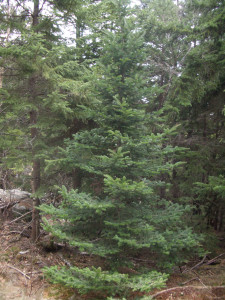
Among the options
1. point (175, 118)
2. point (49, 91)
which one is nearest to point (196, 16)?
point (175, 118)

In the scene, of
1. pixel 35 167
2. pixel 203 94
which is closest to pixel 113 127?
pixel 35 167

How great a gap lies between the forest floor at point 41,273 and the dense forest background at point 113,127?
21.2 inches

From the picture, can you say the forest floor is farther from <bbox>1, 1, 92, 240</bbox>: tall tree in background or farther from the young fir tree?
<bbox>1, 1, 92, 240</bbox>: tall tree in background

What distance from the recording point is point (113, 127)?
5984mm

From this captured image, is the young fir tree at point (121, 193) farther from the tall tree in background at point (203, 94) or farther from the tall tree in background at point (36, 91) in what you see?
the tall tree in background at point (203, 94)

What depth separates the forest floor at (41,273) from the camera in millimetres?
5383

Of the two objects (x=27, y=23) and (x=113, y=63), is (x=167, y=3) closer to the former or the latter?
(x=27, y=23)

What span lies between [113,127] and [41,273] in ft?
14.1

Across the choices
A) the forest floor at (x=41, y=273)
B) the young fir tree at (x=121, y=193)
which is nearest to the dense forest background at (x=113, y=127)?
the young fir tree at (x=121, y=193)

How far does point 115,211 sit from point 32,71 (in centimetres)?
494

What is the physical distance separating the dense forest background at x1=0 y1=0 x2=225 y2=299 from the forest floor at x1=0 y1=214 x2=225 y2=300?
538 millimetres

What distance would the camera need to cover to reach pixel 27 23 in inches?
344

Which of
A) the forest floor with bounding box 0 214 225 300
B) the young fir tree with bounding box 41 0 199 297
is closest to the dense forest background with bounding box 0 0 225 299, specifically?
the young fir tree with bounding box 41 0 199 297

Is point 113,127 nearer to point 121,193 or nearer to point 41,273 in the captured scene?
point 121,193
